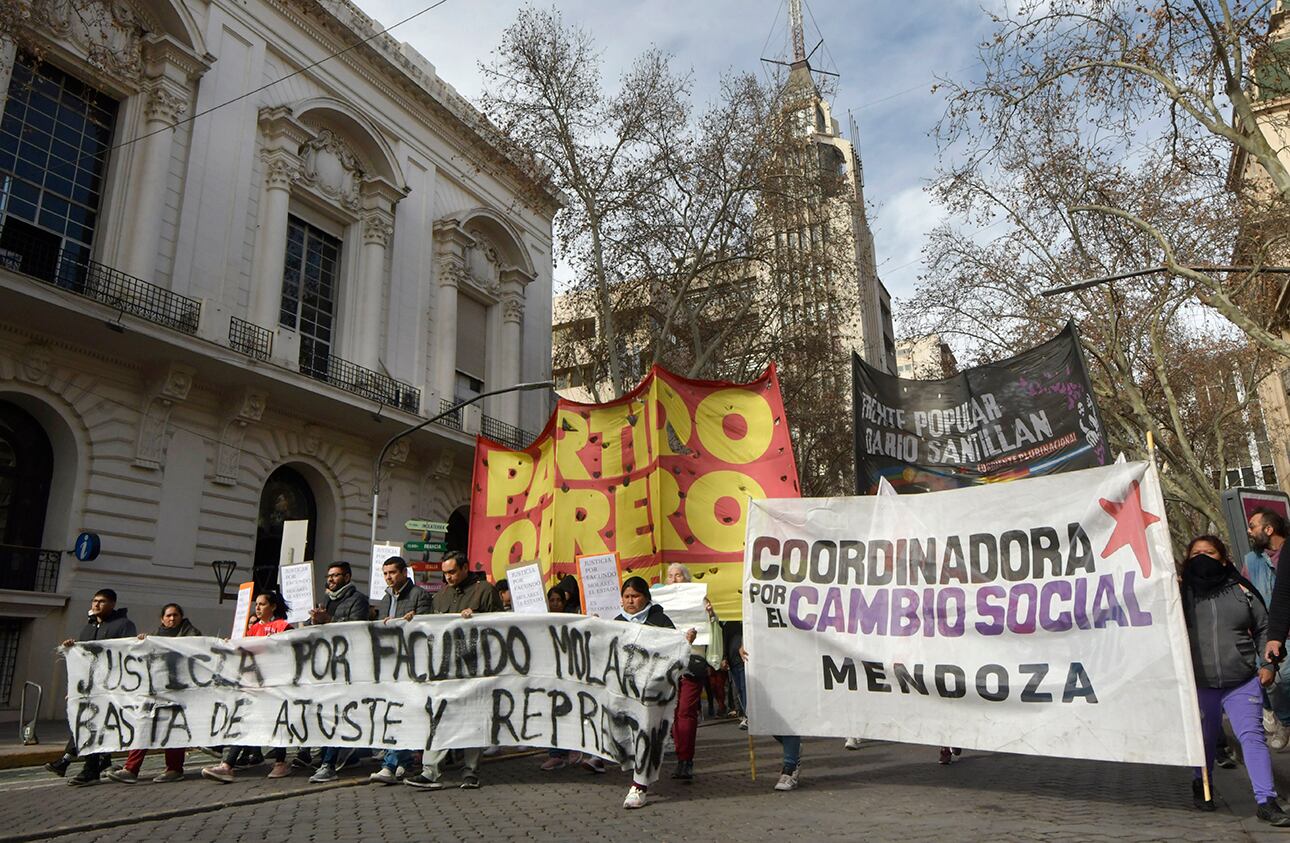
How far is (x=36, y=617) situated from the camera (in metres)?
13.8

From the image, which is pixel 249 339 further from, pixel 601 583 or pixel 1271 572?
pixel 1271 572

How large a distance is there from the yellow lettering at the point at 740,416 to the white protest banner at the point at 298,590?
4.55 m

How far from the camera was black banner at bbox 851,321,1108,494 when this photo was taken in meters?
8.12

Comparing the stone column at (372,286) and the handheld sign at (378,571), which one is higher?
the stone column at (372,286)

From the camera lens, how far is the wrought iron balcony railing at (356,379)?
782 inches

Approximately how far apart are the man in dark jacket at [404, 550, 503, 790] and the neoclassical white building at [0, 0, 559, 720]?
7903 mm

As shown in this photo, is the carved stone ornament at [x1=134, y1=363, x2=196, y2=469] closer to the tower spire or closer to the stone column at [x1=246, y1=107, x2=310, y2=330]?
the stone column at [x1=246, y1=107, x2=310, y2=330]

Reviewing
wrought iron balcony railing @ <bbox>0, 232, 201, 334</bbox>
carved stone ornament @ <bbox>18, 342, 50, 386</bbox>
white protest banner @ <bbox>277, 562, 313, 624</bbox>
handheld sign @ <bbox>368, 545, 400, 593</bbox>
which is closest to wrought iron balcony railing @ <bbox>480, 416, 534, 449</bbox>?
wrought iron balcony railing @ <bbox>0, 232, 201, 334</bbox>

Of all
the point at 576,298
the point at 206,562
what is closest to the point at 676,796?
the point at 206,562

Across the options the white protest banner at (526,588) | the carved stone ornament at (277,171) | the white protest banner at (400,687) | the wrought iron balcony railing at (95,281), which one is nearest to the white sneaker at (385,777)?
the white protest banner at (400,687)

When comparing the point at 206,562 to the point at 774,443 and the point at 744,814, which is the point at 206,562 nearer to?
the point at 774,443

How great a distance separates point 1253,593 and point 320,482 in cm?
1792

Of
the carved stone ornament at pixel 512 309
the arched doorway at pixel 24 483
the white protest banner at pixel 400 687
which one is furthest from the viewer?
the carved stone ornament at pixel 512 309

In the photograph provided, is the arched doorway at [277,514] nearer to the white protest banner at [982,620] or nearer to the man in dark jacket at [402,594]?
the man in dark jacket at [402,594]
